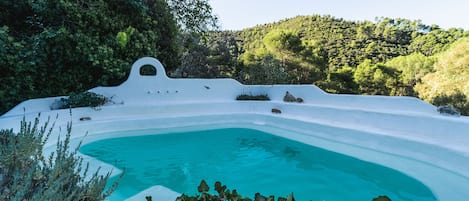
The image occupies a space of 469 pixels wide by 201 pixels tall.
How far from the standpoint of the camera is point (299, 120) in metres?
5.99

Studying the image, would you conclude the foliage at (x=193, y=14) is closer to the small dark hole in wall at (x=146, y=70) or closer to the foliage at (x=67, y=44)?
the foliage at (x=67, y=44)

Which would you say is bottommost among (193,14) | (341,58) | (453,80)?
(453,80)

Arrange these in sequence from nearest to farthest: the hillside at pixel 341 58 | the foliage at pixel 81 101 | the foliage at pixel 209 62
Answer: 1. the foliage at pixel 81 101
2. the hillside at pixel 341 58
3. the foliage at pixel 209 62

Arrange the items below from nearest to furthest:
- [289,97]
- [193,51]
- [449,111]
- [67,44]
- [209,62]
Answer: [449,111], [67,44], [289,97], [193,51], [209,62]

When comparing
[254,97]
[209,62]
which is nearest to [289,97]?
[254,97]

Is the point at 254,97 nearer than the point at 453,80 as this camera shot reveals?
Yes

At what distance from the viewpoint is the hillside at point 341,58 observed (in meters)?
17.9

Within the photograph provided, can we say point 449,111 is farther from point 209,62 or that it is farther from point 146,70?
point 209,62

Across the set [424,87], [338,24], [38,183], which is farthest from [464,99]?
[338,24]

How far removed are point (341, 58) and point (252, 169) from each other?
22.7 meters

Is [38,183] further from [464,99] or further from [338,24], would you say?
[338,24]

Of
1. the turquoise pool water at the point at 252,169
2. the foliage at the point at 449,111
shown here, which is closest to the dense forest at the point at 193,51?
the turquoise pool water at the point at 252,169

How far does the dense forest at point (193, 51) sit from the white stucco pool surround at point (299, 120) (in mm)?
974

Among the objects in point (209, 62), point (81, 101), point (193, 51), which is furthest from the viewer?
point (209, 62)
